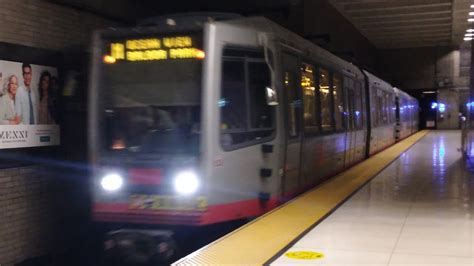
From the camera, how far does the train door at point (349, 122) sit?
13.3m

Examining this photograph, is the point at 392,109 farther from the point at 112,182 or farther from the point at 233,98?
the point at 112,182

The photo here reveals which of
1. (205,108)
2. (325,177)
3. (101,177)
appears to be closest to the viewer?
(205,108)

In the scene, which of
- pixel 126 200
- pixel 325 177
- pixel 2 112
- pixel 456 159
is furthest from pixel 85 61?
pixel 456 159

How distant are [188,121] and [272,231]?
1663 millimetres

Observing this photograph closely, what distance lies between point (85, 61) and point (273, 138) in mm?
3756

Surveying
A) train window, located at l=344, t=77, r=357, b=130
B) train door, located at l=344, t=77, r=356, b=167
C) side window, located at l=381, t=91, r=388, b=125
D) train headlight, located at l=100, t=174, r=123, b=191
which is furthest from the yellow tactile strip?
side window, located at l=381, t=91, r=388, b=125

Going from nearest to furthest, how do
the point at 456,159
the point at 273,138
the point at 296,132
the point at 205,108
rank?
the point at 205,108 < the point at 273,138 < the point at 296,132 < the point at 456,159

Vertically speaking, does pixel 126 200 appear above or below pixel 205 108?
below

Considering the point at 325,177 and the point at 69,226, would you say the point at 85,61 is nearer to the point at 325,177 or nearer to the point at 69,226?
the point at 69,226

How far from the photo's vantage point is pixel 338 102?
40.3ft

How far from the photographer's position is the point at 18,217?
27.2 ft

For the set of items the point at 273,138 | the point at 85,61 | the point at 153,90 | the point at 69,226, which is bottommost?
the point at 69,226

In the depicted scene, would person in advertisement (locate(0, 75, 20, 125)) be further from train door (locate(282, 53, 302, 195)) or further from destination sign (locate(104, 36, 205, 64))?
train door (locate(282, 53, 302, 195))

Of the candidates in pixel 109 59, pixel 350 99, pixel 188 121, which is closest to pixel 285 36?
pixel 188 121
